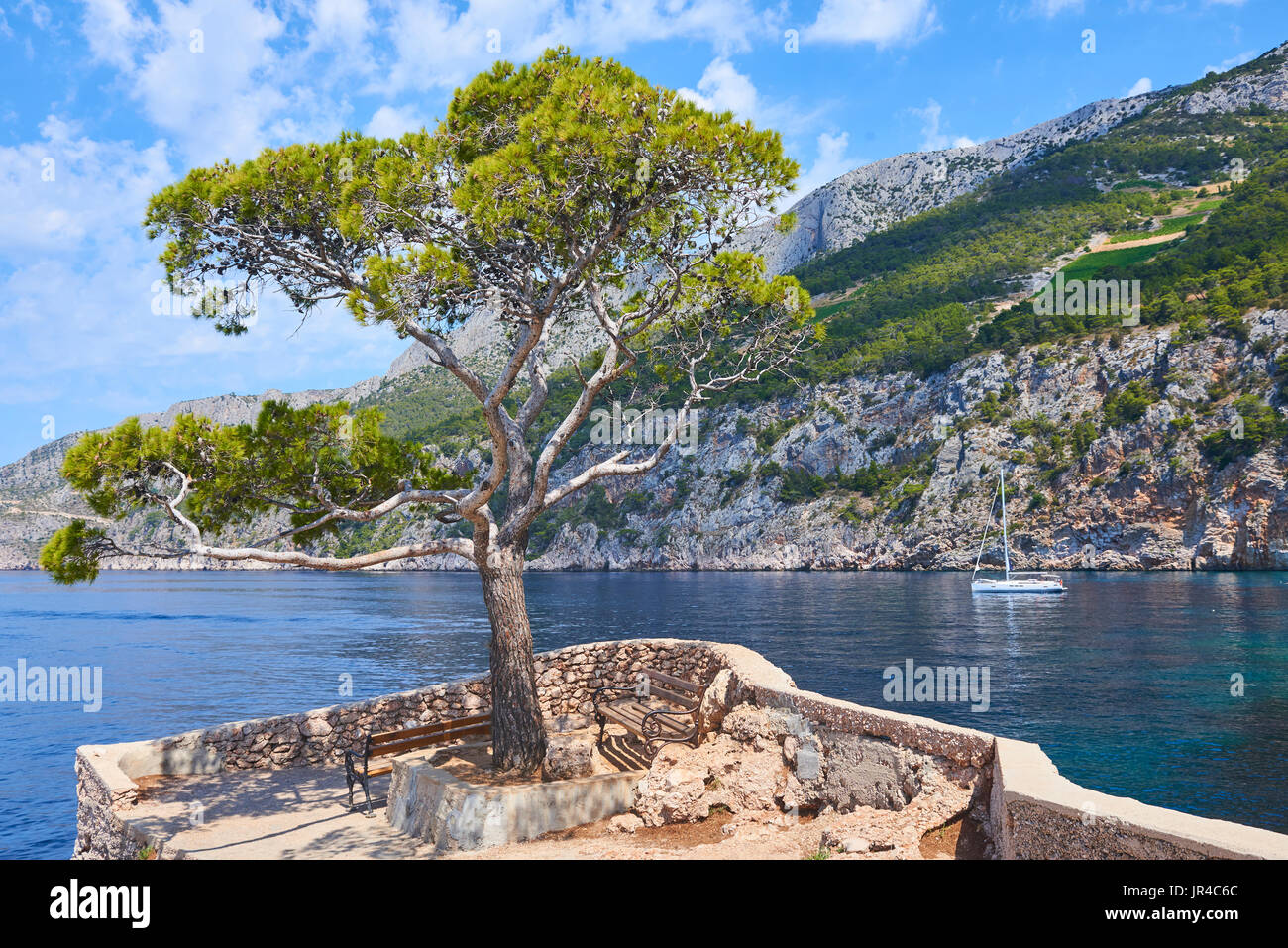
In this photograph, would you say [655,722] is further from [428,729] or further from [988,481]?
[988,481]

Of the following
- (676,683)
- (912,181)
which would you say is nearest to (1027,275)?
(912,181)

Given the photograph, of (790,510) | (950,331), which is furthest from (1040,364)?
(790,510)

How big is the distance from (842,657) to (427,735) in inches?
1169

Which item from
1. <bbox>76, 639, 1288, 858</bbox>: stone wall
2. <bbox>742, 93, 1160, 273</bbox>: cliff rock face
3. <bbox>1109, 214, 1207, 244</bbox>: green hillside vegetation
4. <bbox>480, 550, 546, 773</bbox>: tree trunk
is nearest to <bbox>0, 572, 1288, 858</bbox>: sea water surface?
<bbox>76, 639, 1288, 858</bbox>: stone wall

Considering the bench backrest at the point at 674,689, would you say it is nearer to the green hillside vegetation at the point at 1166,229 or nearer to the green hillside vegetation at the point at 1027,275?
the green hillside vegetation at the point at 1027,275

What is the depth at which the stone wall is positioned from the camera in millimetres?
5176

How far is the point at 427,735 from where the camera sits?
40.7ft

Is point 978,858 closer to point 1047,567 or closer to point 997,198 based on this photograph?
point 1047,567

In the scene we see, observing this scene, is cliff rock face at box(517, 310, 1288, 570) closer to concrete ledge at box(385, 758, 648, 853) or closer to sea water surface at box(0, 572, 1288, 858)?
sea water surface at box(0, 572, 1288, 858)

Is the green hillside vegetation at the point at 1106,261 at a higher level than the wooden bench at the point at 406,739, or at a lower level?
higher

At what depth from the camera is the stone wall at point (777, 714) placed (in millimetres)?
5176

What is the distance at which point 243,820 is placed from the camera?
33.1 feet

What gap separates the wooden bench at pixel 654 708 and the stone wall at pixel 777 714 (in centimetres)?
30

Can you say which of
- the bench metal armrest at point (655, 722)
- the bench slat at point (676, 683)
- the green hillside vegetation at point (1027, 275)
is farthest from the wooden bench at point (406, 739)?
the green hillside vegetation at point (1027, 275)
